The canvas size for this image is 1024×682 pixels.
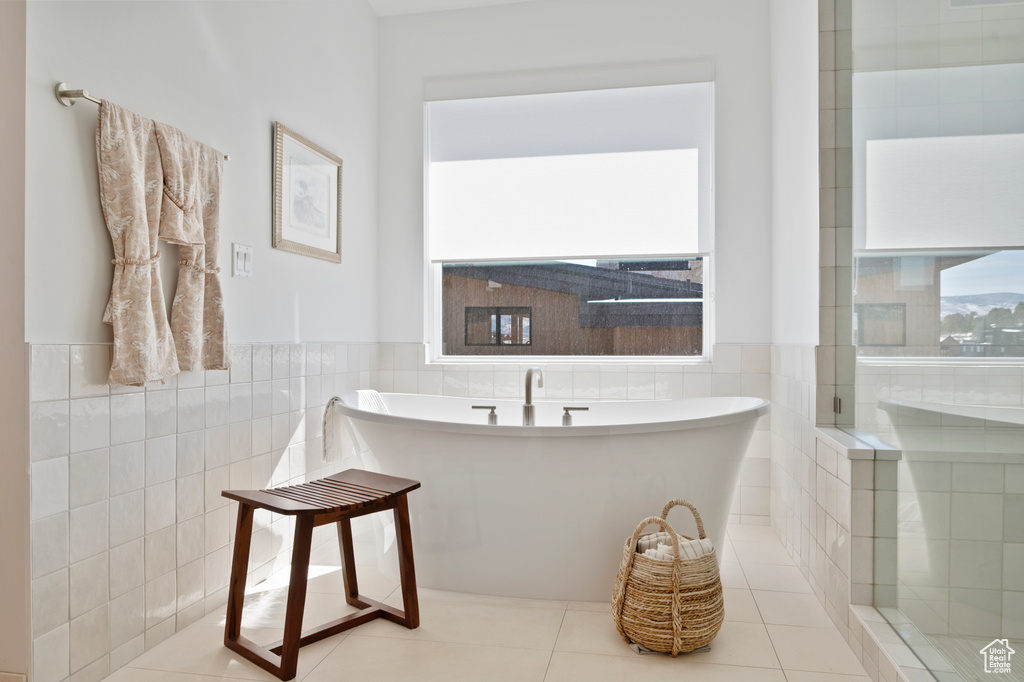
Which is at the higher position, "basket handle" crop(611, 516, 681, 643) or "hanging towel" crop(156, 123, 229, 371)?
"hanging towel" crop(156, 123, 229, 371)

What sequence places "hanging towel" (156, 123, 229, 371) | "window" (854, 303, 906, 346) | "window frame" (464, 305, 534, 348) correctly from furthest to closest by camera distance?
"window frame" (464, 305, 534, 348) < "hanging towel" (156, 123, 229, 371) < "window" (854, 303, 906, 346)

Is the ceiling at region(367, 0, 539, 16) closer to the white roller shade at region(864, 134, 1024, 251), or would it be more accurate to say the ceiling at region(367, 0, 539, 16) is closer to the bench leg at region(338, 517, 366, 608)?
the white roller shade at region(864, 134, 1024, 251)

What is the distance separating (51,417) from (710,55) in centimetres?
329

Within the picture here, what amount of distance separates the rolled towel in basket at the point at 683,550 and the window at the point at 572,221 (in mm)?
1592

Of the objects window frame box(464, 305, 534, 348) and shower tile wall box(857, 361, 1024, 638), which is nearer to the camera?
shower tile wall box(857, 361, 1024, 638)

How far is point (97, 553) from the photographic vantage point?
1.84 metres

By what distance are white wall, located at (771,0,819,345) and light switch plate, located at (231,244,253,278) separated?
86.5 inches

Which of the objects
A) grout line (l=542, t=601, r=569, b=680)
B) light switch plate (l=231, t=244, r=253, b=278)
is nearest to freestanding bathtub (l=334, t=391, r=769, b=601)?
grout line (l=542, t=601, r=569, b=680)

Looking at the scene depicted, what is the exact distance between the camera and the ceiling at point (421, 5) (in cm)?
362

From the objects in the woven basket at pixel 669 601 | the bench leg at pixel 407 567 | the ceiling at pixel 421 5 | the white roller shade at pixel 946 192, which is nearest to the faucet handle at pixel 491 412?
the bench leg at pixel 407 567

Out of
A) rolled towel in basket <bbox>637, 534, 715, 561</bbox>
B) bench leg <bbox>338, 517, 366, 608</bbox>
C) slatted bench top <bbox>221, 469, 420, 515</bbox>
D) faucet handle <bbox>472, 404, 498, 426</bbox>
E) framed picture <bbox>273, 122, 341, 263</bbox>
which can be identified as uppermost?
framed picture <bbox>273, 122, 341, 263</bbox>

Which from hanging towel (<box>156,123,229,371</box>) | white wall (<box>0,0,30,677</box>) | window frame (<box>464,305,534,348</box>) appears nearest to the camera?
white wall (<box>0,0,30,677</box>)

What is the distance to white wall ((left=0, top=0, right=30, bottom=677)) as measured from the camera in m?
1.64

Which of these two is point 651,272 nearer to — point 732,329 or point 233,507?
point 732,329
